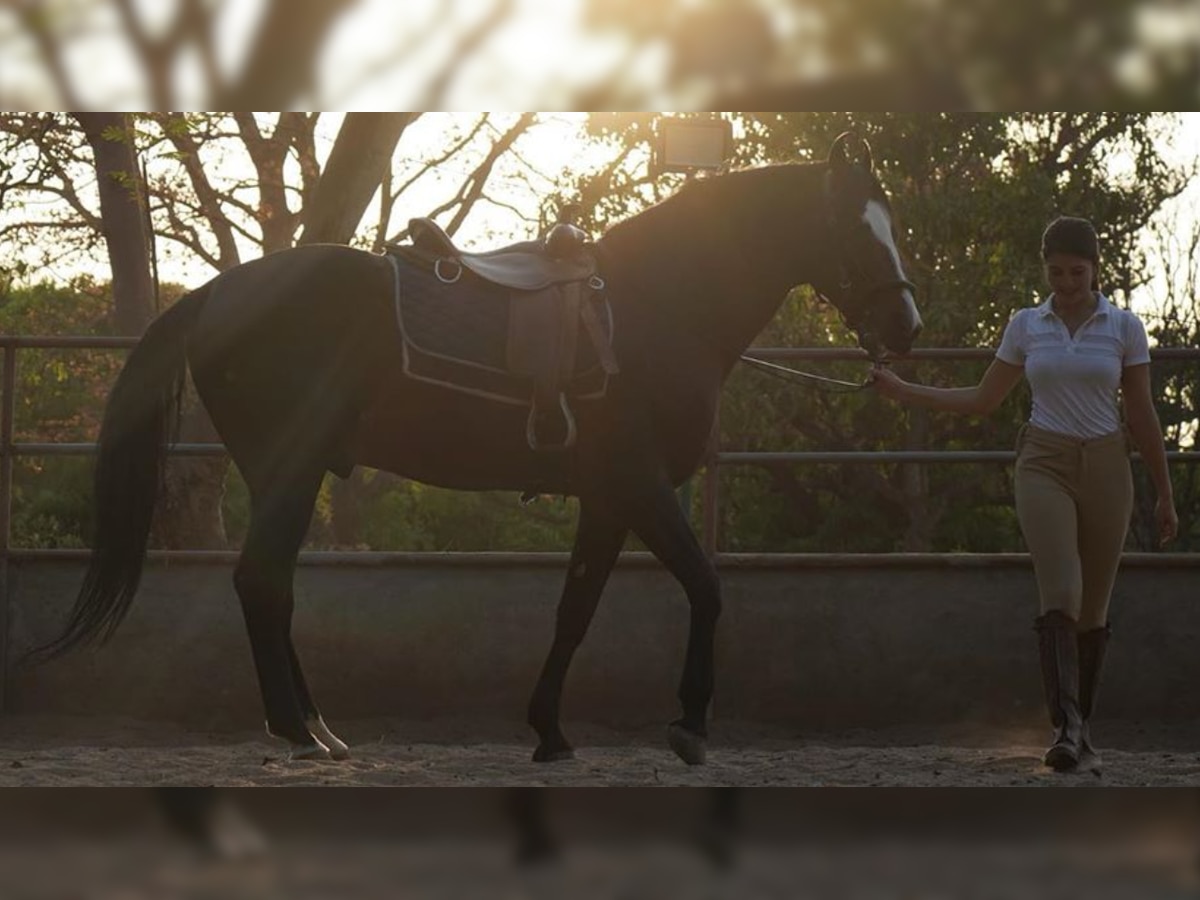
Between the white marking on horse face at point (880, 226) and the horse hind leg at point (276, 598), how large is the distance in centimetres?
181

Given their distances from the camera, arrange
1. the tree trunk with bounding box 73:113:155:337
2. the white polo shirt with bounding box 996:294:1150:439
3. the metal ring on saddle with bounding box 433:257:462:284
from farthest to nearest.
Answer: the tree trunk with bounding box 73:113:155:337
the metal ring on saddle with bounding box 433:257:462:284
the white polo shirt with bounding box 996:294:1150:439

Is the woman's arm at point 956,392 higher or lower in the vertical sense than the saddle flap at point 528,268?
lower

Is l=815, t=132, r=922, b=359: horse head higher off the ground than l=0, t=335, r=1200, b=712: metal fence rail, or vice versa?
l=815, t=132, r=922, b=359: horse head

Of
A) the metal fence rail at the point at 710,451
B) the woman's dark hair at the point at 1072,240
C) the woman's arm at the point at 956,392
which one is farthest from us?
the metal fence rail at the point at 710,451

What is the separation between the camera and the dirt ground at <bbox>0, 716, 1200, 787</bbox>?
459cm

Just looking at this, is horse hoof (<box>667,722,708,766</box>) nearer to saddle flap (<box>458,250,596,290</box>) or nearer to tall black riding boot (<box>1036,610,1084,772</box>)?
tall black riding boot (<box>1036,610,1084,772</box>)

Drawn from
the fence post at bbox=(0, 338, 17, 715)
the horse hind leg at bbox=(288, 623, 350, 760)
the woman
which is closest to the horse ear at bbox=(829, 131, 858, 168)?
the woman

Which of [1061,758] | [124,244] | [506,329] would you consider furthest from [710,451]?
[124,244]

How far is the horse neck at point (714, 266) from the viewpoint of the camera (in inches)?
201

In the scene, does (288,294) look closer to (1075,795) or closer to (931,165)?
(1075,795)

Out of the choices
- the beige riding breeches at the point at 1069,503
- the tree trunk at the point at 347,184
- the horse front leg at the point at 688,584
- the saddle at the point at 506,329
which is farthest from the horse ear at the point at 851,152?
the tree trunk at the point at 347,184

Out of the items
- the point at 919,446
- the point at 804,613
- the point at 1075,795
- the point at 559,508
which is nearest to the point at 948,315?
the point at 919,446

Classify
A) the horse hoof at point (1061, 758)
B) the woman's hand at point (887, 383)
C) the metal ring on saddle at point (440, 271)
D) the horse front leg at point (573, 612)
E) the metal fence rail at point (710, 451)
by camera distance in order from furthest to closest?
1. the metal fence rail at point (710, 451)
2. the horse front leg at point (573, 612)
3. the metal ring on saddle at point (440, 271)
4. the horse hoof at point (1061, 758)
5. the woman's hand at point (887, 383)

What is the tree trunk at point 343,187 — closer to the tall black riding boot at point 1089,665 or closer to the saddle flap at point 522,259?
the saddle flap at point 522,259
